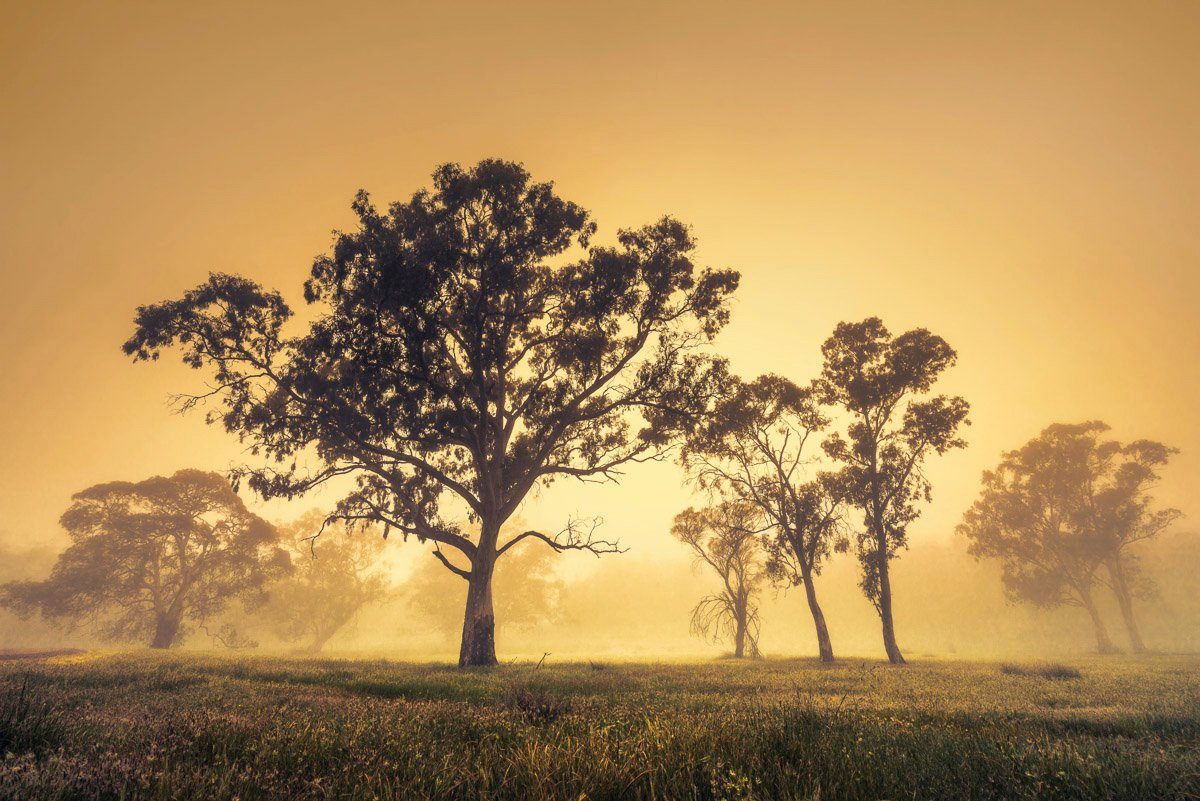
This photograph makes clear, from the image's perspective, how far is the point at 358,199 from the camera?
18875mm

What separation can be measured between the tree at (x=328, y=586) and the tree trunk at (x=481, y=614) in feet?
163

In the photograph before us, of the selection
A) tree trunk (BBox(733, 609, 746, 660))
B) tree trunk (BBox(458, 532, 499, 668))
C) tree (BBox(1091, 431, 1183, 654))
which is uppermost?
tree (BBox(1091, 431, 1183, 654))

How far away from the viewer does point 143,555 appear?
4316cm

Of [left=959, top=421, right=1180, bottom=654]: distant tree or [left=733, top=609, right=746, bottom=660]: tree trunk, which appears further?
[left=959, top=421, right=1180, bottom=654]: distant tree

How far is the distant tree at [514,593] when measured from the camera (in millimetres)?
68375

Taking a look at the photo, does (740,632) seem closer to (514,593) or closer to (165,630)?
(514,593)

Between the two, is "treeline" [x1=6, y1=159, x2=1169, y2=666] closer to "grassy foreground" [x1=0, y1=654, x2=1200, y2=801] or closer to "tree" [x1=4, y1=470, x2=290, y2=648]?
"grassy foreground" [x1=0, y1=654, x2=1200, y2=801]

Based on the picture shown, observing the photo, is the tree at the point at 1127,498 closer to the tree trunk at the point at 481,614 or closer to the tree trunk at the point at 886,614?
the tree trunk at the point at 886,614

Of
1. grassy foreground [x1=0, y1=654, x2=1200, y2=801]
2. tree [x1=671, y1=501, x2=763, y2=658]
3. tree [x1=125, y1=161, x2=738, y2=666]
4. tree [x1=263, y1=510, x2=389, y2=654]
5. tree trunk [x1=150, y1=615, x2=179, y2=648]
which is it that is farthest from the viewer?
tree [x1=263, y1=510, x2=389, y2=654]

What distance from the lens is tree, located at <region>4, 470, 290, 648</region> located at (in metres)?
42.6

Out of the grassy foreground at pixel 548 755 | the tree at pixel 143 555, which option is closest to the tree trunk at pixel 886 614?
the grassy foreground at pixel 548 755

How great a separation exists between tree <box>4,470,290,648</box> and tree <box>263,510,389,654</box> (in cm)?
1732

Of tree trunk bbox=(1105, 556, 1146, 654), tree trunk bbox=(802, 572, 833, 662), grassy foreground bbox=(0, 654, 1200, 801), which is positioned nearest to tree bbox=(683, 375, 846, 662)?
tree trunk bbox=(802, 572, 833, 662)

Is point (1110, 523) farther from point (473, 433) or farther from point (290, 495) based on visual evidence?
point (290, 495)
